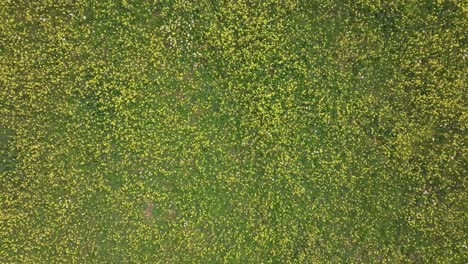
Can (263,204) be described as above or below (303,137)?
below

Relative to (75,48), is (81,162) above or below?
below

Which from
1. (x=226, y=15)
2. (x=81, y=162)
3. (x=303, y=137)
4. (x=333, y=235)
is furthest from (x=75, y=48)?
(x=333, y=235)

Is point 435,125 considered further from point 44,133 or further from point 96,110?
point 44,133

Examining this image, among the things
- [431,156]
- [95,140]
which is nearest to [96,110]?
[95,140]

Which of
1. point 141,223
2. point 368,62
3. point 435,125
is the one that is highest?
point 368,62

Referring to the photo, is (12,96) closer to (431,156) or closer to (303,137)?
(303,137)

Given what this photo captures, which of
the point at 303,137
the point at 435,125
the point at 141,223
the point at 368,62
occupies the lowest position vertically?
the point at 141,223
